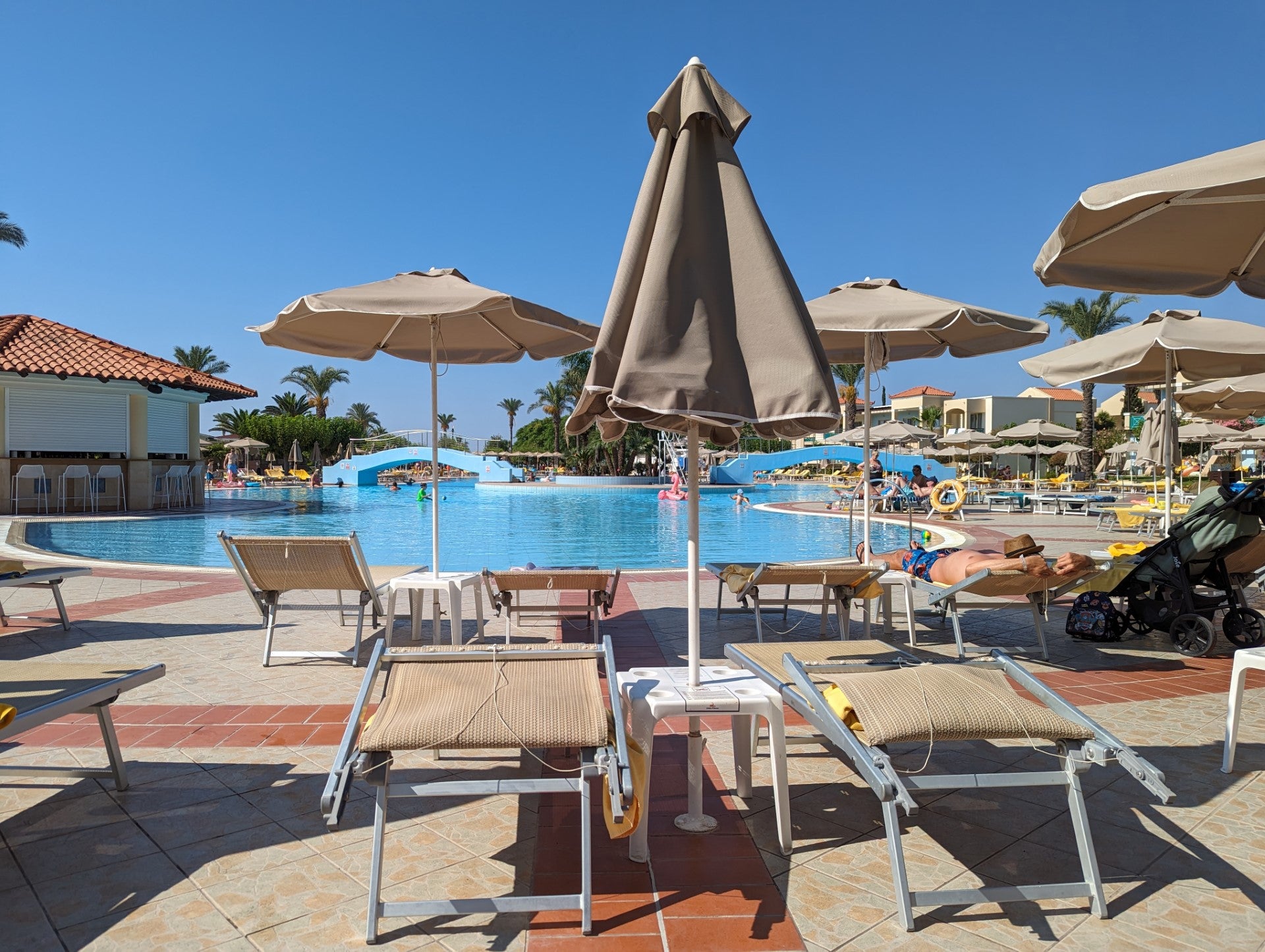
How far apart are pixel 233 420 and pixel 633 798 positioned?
181 feet

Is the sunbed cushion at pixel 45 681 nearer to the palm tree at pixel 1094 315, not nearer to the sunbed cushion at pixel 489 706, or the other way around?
the sunbed cushion at pixel 489 706

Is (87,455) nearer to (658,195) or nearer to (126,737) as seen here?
(126,737)

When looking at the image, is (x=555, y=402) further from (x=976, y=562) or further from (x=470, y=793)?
(x=470, y=793)

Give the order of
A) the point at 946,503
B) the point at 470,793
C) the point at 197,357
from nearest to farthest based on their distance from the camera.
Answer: the point at 470,793 → the point at 946,503 → the point at 197,357

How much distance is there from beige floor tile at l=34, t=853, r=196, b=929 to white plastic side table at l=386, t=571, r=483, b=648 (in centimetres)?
222

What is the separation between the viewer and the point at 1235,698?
313cm

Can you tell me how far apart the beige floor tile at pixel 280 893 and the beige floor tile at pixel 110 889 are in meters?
0.13

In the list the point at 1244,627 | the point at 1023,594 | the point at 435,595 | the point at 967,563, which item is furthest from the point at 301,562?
the point at 1244,627

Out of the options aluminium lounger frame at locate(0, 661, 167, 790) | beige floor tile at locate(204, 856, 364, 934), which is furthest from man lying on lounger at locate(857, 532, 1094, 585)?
aluminium lounger frame at locate(0, 661, 167, 790)

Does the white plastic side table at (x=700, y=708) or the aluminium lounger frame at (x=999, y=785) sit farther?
the white plastic side table at (x=700, y=708)

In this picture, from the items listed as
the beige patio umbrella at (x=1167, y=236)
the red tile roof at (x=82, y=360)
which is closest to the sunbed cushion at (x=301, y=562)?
the beige patio umbrella at (x=1167, y=236)

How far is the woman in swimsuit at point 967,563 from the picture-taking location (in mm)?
4734

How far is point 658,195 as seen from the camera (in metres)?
2.63

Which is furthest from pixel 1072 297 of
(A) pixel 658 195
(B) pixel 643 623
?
(A) pixel 658 195
